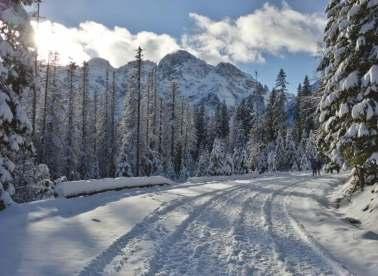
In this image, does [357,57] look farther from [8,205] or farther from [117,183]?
[117,183]

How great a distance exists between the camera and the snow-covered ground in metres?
8.17

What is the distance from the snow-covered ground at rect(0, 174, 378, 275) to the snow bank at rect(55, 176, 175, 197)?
2581 mm

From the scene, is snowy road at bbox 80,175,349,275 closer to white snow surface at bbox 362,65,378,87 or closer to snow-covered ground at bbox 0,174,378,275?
snow-covered ground at bbox 0,174,378,275

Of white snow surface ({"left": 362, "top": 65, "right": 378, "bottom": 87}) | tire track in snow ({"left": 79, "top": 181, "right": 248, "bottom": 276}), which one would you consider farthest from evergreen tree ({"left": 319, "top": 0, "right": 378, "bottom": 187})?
tire track in snow ({"left": 79, "top": 181, "right": 248, "bottom": 276})

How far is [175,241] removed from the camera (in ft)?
33.6

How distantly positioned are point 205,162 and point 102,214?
54.9 meters

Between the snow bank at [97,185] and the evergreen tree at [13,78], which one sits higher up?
the evergreen tree at [13,78]

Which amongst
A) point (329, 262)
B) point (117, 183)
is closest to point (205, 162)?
point (117, 183)

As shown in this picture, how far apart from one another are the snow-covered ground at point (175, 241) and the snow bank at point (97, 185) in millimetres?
2581

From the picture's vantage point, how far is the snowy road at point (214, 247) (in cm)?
818

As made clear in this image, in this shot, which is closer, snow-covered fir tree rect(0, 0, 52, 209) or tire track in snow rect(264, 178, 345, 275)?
tire track in snow rect(264, 178, 345, 275)

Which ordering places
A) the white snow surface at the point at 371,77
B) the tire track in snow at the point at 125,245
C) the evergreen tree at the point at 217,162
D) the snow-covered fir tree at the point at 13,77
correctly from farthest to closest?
the evergreen tree at the point at 217,162 < the snow-covered fir tree at the point at 13,77 < the white snow surface at the point at 371,77 < the tire track in snow at the point at 125,245

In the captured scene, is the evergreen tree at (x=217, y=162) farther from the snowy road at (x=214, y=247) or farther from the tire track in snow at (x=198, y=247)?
the tire track in snow at (x=198, y=247)

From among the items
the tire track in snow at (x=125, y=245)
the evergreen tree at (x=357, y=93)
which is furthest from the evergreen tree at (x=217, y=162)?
the tire track in snow at (x=125, y=245)
